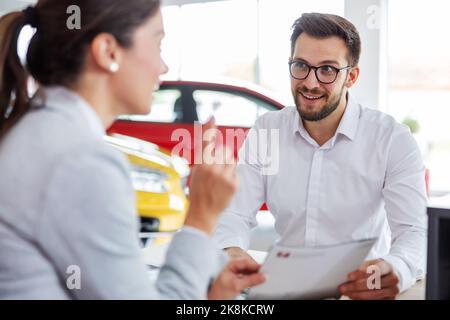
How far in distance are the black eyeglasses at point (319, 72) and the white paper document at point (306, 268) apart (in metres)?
0.75

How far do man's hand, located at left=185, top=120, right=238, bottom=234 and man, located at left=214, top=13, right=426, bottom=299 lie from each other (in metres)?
0.70

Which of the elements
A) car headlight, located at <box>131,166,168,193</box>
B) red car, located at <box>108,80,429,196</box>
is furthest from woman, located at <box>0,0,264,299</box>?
red car, located at <box>108,80,429,196</box>

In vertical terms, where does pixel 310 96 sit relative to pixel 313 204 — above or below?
above

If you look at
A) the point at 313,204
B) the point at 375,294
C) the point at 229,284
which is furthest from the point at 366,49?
the point at 229,284

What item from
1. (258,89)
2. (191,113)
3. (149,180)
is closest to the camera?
(149,180)

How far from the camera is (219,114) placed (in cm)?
464

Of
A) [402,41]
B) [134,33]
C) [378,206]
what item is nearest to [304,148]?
[378,206]

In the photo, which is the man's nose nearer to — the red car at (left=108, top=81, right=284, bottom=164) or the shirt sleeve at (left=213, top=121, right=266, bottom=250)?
the shirt sleeve at (left=213, top=121, right=266, bottom=250)

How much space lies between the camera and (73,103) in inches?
31.1

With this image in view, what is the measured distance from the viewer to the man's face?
5.34 feet

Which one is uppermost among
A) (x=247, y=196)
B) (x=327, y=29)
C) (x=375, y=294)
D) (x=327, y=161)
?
(x=327, y=29)

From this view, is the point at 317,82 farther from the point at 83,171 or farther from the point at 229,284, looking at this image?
the point at 83,171

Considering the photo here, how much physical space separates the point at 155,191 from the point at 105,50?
95.7 inches

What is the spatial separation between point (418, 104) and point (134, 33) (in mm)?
5717
